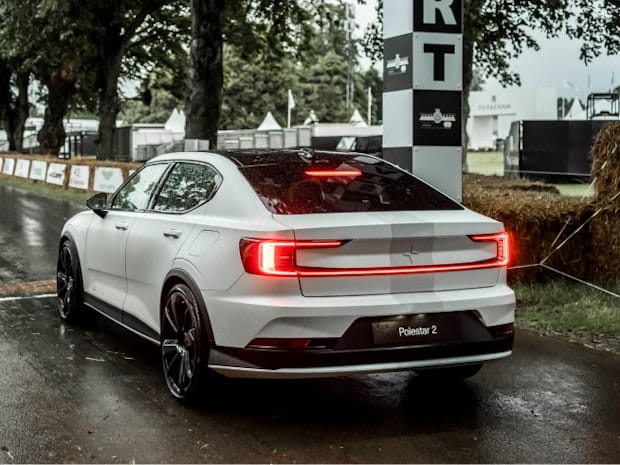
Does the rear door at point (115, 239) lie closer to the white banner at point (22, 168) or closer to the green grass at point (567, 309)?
the green grass at point (567, 309)

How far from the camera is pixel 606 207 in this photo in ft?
29.9

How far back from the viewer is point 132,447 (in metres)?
4.51

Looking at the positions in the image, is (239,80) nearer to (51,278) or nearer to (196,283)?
(51,278)

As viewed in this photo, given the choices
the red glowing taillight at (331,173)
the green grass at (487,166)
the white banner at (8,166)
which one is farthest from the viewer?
the green grass at (487,166)

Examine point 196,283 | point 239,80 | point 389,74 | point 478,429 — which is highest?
point 239,80

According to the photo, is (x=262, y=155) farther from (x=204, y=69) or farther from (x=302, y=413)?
(x=204, y=69)

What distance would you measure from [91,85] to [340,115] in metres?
55.0

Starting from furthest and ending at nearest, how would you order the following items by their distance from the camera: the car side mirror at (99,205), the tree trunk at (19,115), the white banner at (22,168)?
the tree trunk at (19,115) → the white banner at (22,168) → the car side mirror at (99,205)

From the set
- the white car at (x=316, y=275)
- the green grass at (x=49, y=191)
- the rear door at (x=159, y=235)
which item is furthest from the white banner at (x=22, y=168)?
the white car at (x=316, y=275)

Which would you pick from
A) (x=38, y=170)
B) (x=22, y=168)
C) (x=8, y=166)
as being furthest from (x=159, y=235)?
(x=8, y=166)

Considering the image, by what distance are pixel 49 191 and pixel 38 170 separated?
4.66 meters

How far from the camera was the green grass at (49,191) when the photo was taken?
79.1 feet

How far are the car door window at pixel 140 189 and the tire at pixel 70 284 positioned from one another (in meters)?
0.78

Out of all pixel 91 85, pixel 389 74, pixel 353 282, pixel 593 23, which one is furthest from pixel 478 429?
pixel 91 85
